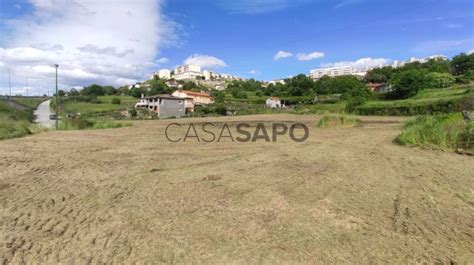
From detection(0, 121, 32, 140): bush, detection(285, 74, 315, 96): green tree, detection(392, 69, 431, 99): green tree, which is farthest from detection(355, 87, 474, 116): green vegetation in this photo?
detection(285, 74, 315, 96): green tree

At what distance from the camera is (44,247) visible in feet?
10.1

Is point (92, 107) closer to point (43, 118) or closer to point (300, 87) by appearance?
point (43, 118)

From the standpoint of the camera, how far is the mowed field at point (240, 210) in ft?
9.75

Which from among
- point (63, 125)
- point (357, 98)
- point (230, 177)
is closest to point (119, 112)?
point (63, 125)

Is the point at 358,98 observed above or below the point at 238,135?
above

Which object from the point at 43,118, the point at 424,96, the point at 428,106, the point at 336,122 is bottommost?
the point at 43,118

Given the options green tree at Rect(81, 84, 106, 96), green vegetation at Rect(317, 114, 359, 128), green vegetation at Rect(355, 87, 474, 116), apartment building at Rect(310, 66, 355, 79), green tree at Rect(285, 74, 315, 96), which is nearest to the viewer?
green vegetation at Rect(317, 114, 359, 128)

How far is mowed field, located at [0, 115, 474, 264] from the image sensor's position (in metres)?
2.97

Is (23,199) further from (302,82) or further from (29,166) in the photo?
(302,82)

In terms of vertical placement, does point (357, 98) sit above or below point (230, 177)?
above

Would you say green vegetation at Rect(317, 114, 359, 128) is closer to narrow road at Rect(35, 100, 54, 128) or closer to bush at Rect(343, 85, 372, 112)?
narrow road at Rect(35, 100, 54, 128)

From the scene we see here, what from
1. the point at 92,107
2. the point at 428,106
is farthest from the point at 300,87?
the point at 92,107

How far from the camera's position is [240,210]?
13.8 feet

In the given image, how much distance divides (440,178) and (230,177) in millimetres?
3914
